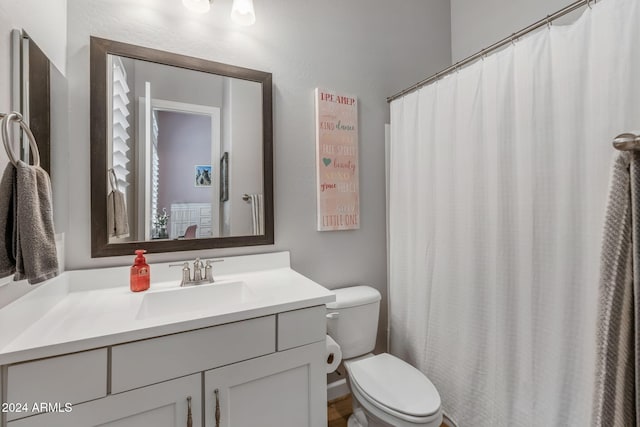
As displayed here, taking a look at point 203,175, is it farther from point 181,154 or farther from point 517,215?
point 517,215

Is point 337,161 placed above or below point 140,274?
above

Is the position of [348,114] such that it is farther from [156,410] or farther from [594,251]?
[156,410]

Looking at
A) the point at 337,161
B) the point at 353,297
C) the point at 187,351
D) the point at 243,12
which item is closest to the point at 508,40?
the point at 337,161

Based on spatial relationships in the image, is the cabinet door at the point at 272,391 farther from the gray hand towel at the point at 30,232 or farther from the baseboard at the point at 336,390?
the baseboard at the point at 336,390

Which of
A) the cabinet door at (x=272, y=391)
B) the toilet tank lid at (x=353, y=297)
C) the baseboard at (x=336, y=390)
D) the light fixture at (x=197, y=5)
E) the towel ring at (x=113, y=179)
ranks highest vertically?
the light fixture at (x=197, y=5)

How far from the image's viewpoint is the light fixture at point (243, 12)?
1.45m

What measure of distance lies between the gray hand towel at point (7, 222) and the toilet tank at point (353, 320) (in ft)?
4.00

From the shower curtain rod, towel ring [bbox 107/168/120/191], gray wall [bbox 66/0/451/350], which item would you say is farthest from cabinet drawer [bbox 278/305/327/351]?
the shower curtain rod

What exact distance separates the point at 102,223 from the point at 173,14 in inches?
41.0

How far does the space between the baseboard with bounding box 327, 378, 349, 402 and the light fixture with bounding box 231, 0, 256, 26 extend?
2.11 m

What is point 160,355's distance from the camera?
2.91 ft

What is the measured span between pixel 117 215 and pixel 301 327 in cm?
96

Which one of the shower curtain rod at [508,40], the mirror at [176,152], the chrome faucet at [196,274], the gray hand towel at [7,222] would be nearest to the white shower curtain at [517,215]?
the shower curtain rod at [508,40]

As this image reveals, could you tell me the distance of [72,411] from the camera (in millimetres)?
789
